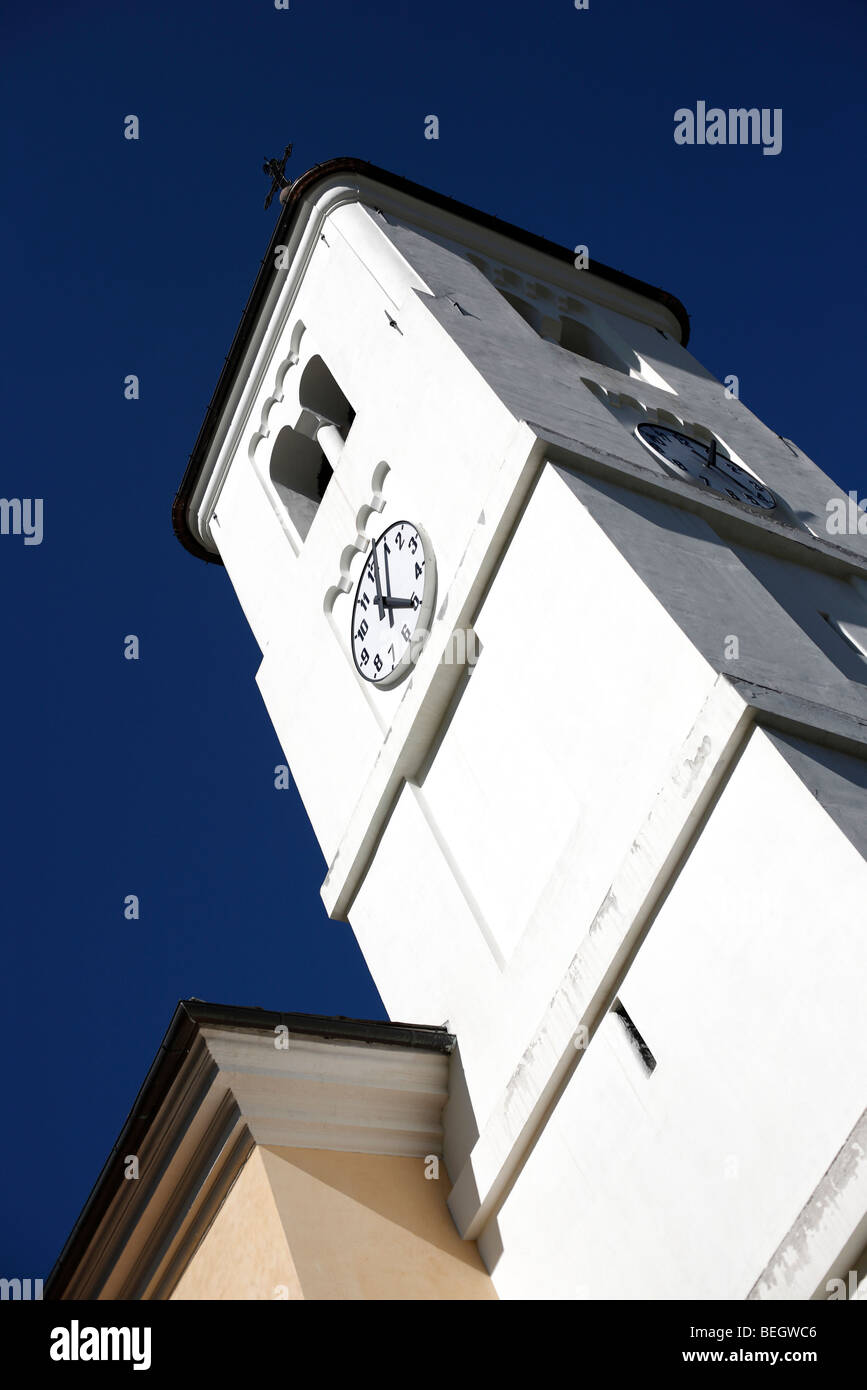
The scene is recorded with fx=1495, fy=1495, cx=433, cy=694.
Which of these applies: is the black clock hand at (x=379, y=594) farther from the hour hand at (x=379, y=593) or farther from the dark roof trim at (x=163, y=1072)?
the dark roof trim at (x=163, y=1072)

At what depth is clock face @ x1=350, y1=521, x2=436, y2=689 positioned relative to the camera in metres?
14.5

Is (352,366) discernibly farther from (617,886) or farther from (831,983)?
(831,983)

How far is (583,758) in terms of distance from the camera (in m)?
11.4

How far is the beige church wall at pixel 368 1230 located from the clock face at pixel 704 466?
754 centimetres

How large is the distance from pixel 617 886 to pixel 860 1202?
2983mm

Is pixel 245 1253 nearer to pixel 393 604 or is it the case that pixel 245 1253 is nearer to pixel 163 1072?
pixel 163 1072

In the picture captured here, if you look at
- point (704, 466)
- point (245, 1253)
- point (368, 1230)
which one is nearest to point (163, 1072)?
point (245, 1253)

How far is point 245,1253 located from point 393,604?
6.82 metres

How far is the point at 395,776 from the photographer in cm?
1428

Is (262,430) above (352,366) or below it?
below

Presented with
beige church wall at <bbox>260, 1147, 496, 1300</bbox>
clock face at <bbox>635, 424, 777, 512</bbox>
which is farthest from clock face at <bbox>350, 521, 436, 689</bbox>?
beige church wall at <bbox>260, 1147, 496, 1300</bbox>

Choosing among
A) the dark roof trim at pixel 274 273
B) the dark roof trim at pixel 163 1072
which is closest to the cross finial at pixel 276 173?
the dark roof trim at pixel 274 273

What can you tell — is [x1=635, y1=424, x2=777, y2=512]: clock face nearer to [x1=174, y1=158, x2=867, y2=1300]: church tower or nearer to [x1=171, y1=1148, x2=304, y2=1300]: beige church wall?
[x1=174, y1=158, x2=867, y2=1300]: church tower
